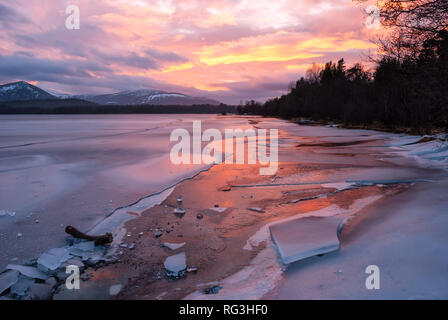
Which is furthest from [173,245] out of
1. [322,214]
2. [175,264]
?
[322,214]

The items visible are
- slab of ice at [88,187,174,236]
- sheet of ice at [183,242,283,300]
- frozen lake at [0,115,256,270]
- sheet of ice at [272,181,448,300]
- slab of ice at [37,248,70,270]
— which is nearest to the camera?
sheet of ice at [272,181,448,300]

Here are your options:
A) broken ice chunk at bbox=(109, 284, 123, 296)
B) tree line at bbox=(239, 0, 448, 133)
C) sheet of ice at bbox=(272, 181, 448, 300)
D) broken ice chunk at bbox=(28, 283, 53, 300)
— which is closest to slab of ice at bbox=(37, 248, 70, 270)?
broken ice chunk at bbox=(28, 283, 53, 300)

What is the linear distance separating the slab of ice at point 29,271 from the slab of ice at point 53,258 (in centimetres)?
9

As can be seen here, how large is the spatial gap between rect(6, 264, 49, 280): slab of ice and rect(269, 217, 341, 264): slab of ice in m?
2.94

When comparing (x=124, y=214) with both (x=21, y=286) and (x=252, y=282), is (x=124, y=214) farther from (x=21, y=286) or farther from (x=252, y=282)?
(x=252, y=282)

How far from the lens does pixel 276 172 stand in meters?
8.73

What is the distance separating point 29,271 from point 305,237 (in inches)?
142

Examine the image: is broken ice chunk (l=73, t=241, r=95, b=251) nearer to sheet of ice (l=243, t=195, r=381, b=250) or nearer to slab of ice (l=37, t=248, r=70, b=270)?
slab of ice (l=37, t=248, r=70, b=270)

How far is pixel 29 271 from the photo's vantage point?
10.7 ft

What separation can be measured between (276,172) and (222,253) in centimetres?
522

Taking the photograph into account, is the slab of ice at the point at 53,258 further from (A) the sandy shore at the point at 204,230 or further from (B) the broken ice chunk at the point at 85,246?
(A) the sandy shore at the point at 204,230

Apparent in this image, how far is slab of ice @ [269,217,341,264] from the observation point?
3.61 meters
